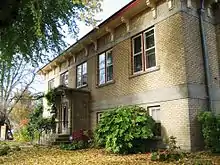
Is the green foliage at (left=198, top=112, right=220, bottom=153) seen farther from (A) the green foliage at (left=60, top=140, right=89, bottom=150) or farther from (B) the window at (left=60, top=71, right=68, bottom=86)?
(B) the window at (left=60, top=71, right=68, bottom=86)

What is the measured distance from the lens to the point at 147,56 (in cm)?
1394

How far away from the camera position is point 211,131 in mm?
10547

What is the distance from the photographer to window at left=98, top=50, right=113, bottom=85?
17.0m

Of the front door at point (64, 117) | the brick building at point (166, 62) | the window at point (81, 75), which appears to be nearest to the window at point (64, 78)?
the window at point (81, 75)

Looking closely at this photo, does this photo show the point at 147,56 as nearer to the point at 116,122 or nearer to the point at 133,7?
the point at 133,7

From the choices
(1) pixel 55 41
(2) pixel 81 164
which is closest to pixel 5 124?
(1) pixel 55 41

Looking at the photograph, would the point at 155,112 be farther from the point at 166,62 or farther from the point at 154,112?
the point at 166,62

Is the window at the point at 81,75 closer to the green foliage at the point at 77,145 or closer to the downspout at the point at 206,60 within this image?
the green foliage at the point at 77,145

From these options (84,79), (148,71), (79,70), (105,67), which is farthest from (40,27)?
(79,70)

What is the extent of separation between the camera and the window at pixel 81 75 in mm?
20203

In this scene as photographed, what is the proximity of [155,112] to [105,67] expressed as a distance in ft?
18.1

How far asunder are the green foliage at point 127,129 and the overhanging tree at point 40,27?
4.38 meters

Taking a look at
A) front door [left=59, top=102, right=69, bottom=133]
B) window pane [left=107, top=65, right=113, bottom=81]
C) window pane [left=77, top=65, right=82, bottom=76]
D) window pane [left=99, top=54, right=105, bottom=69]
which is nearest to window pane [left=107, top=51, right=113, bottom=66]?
window pane [left=107, top=65, right=113, bottom=81]

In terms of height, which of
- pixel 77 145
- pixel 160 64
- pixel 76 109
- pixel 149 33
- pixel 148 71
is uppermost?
pixel 149 33
